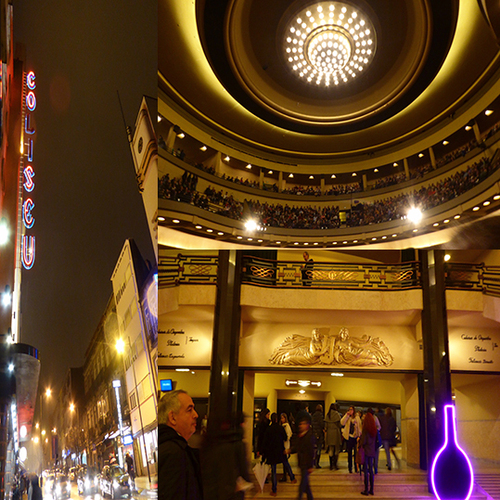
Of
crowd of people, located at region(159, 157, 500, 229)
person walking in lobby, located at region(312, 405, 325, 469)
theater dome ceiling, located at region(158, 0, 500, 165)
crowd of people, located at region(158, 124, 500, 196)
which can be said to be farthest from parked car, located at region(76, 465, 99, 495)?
person walking in lobby, located at region(312, 405, 325, 469)

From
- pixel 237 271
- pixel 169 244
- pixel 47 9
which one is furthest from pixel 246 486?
pixel 47 9

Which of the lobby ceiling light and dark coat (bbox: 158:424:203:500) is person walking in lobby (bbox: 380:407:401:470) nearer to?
dark coat (bbox: 158:424:203:500)

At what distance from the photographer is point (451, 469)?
42.9 inches

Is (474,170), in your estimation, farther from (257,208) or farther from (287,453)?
(287,453)

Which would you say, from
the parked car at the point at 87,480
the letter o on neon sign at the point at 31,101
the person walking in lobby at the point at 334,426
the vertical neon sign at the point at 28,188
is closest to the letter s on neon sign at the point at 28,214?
the vertical neon sign at the point at 28,188

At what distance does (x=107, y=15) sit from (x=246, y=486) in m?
1.20

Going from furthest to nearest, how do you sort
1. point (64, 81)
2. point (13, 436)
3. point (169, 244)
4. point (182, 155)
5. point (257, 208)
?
point (257, 208) → point (169, 244) → point (182, 155) → point (64, 81) → point (13, 436)

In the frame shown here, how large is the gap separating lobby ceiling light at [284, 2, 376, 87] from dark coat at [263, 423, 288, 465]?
3.60ft

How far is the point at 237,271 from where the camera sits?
132cm

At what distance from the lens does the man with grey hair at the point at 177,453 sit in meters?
0.73

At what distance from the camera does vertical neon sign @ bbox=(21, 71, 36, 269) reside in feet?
1.35

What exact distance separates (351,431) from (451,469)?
1.15 ft

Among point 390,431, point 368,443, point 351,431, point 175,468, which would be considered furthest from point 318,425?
point 175,468

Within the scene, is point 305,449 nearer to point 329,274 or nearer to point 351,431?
point 351,431
